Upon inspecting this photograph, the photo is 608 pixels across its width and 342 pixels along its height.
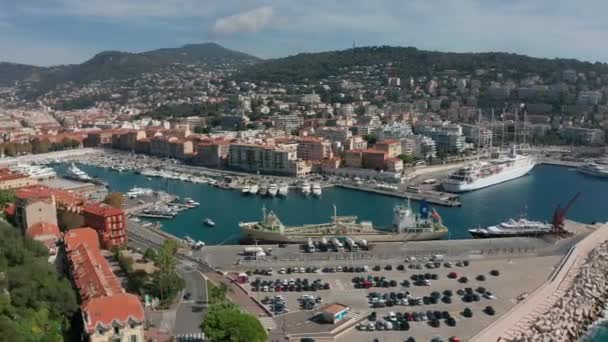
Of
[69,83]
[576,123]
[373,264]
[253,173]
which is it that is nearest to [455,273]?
[373,264]

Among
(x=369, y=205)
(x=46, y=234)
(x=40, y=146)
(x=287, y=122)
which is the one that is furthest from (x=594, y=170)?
(x=40, y=146)

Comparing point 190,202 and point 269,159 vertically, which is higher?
point 269,159

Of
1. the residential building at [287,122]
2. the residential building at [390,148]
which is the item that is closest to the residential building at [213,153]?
the residential building at [390,148]

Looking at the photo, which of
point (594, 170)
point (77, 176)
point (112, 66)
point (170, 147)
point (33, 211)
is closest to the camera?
point (33, 211)

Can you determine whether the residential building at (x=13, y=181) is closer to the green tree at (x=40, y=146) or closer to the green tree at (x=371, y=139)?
the green tree at (x=40, y=146)

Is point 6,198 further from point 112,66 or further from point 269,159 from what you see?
point 112,66

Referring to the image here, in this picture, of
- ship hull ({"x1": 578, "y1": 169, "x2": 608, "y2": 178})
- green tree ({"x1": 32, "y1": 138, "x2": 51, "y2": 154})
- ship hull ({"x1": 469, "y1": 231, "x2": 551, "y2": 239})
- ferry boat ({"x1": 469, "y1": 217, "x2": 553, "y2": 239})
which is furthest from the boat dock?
green tree ({"x1": 32, "y1": 138, "x2": 51, "y2": 154})

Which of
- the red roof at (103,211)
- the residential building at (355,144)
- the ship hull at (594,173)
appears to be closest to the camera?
the red roof at (103,211)

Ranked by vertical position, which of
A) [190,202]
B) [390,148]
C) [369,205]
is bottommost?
[369,205]
